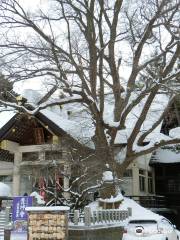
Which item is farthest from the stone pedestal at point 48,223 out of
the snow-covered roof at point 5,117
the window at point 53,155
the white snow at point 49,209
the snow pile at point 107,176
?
the snow-covered roof at point 5,117

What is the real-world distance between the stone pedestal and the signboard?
2.38 meters

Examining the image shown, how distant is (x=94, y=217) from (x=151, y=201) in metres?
13.0

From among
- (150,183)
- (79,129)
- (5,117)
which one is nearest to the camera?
(79,129)

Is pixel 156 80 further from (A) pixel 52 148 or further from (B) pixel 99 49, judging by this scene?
(A) pixel 52 148

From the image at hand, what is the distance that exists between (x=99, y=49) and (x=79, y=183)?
8.87 m

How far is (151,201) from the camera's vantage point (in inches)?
1150

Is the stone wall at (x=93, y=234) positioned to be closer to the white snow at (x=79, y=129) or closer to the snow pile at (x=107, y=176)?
the snow pile at (x=107, y=176)

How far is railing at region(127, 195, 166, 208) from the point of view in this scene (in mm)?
28391

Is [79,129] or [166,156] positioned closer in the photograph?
[79,129]

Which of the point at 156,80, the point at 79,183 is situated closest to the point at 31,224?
the point at 79,183

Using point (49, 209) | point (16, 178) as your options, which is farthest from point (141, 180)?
point (49, 209)

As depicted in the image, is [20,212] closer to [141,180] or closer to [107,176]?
[107,176]

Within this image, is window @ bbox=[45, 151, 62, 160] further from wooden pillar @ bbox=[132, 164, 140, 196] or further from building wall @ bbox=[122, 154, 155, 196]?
wooden pillar @ bbox=[132, 164, 140, 196]

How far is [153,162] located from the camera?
3222 cm
